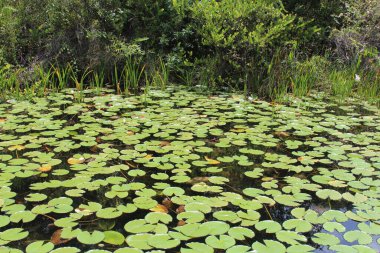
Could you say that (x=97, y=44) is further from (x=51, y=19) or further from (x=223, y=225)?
(x=223, y=225)

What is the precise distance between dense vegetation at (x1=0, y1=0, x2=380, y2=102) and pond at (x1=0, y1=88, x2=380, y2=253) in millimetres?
1006

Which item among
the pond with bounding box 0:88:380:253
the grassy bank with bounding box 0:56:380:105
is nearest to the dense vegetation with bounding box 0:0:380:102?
the grassy bank with bounding box 0:56:380:105

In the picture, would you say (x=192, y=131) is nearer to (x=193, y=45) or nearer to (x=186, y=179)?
(x=186, y=179)

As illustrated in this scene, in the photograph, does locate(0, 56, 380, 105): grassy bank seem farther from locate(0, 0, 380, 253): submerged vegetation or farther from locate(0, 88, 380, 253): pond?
locate(0, 88, 380, 253): pond

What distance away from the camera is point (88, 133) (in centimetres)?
349

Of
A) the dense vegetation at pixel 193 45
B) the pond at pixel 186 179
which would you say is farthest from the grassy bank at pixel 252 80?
the pond at pixel 186 179

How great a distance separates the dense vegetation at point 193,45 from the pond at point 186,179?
1.01 metres

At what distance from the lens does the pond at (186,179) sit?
1.99 m

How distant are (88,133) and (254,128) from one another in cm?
151

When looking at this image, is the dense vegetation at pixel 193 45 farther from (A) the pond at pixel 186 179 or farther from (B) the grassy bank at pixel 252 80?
(A) the pond at pixel 186 179

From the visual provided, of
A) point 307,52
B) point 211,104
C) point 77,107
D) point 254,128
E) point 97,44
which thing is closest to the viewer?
point 254,128

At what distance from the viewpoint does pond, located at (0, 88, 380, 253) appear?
1.99 meters

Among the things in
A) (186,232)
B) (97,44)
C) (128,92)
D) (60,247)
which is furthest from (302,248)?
(97,44)

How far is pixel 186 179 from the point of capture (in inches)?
104
